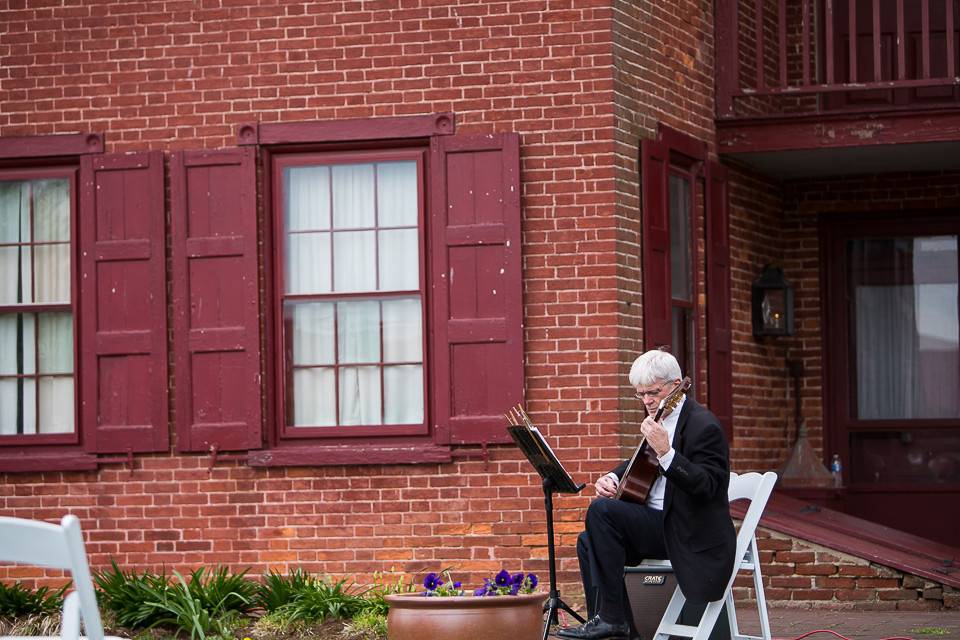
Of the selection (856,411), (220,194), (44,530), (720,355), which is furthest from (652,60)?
(44,530)

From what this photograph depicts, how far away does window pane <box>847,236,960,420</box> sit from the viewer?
484 inches

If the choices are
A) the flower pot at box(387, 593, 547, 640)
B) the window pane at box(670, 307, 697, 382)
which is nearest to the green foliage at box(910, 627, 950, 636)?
the window pane at box(670, 307, 697, 382)

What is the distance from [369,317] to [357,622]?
2294mm

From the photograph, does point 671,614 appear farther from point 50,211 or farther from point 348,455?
point 50,211

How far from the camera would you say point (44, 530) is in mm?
3902

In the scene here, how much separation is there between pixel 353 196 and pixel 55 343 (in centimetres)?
215

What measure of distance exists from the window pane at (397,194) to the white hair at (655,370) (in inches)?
137

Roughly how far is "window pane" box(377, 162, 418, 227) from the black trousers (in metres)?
3.51

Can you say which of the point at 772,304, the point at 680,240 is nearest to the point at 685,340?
the point at 680,240

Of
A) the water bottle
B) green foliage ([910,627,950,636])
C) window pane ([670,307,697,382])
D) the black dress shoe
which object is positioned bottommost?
green foliage ([910,627,950,636])

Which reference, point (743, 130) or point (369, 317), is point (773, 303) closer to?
point (743, 130)

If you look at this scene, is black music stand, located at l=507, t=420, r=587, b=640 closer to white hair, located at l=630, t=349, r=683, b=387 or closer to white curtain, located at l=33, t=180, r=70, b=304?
white hair, located at l=630, t=349, r=683, b=387

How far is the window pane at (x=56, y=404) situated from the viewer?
10.5m

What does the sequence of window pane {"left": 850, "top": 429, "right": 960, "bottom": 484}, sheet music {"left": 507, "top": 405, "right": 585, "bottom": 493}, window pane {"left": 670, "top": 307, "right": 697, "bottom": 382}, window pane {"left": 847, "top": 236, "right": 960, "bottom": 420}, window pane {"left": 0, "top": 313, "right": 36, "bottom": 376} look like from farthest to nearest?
window pane {"left": 847, "top": 236, "right": 960, "bottom": 420} < window pane {"left": 850, "top": 429, "right": 960, "bottom": 484} < window pane {"left": 670, "top": 307, "right": 697, "bottom": 382} < window pane {"left": 0, "top": 313, "right": 36, "bottom": 376} < sheet music {"left": 507, "top": 405, "right": 585, "bottom": 493}
